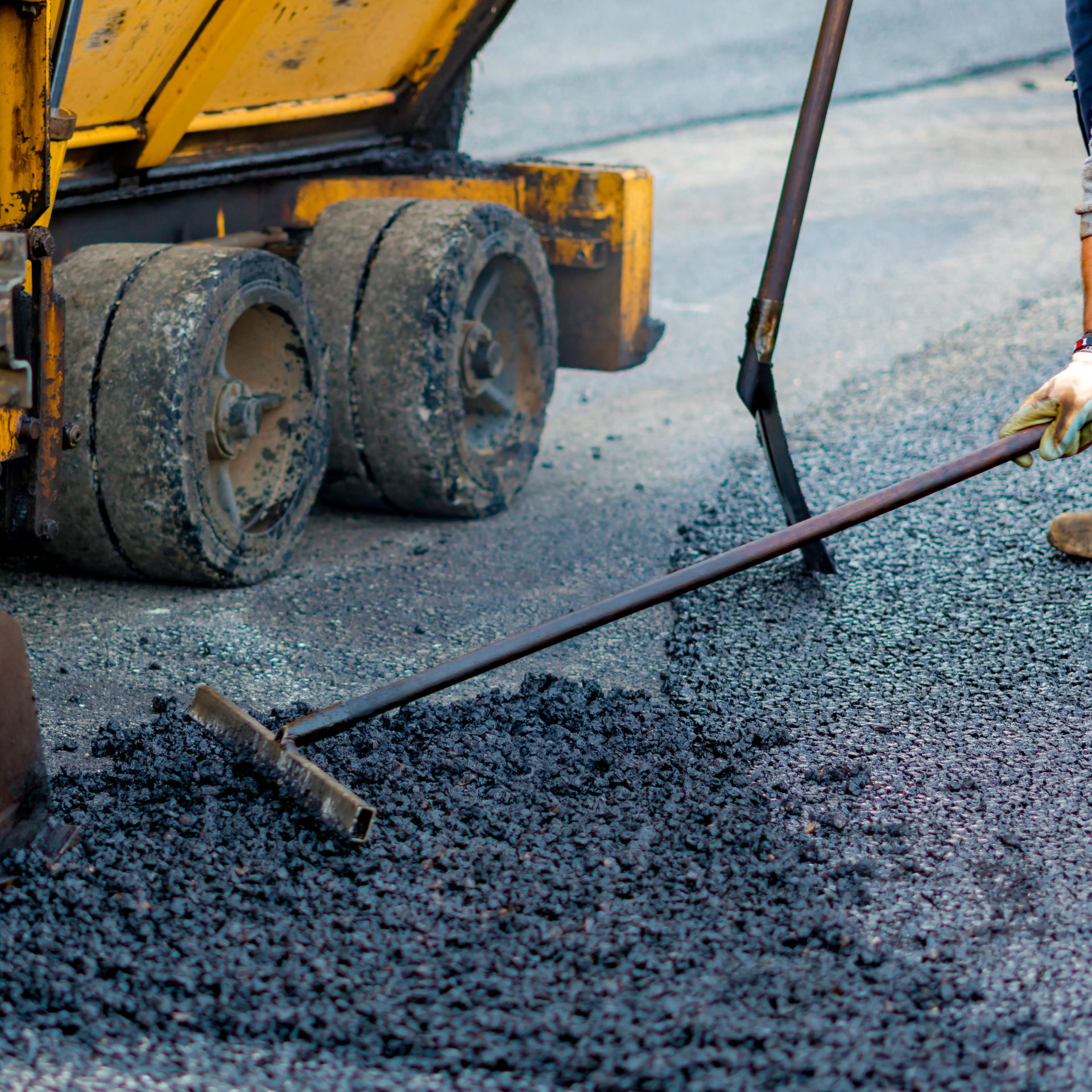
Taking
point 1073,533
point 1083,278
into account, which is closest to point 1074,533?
point 1073,533

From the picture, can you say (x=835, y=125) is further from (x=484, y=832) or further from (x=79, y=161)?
(x=484, y=832)

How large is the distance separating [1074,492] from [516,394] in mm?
1897

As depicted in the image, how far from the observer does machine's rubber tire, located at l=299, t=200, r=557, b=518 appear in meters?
4.00

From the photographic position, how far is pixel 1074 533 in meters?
3.73

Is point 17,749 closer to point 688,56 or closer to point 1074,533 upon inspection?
point 1074,533

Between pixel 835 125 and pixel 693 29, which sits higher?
pixel 693 29

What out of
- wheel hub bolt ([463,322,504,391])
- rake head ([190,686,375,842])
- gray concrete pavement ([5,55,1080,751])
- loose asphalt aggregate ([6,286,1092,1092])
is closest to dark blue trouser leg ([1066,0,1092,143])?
loose asphalt aggregate ([6,286,1092,1092])

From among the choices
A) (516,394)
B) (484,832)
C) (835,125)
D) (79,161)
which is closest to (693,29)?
(835,125)

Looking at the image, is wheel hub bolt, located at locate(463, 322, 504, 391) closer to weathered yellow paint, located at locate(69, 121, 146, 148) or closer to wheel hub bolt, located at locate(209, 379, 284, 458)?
wheel hub bolt, located at locate(209, 379, 284, 458)

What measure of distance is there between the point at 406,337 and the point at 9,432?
1628 mm

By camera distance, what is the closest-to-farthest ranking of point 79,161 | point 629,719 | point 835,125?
point 629,719
point 79,161
point 835,125

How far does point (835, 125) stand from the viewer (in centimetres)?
1230

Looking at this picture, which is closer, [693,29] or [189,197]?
[189,197]

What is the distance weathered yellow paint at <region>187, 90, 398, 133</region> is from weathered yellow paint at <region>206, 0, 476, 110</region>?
0.02 meters
